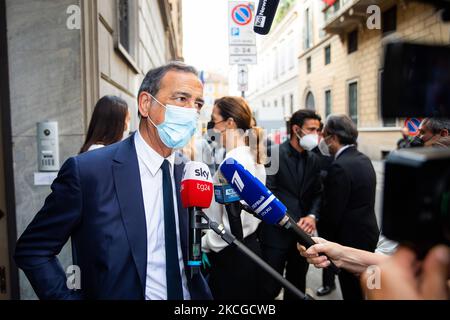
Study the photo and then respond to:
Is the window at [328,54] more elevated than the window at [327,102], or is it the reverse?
the window at [328,54]

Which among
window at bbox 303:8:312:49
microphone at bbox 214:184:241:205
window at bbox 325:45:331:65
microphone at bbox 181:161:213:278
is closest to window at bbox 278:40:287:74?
window at bbox 303:8:312:49

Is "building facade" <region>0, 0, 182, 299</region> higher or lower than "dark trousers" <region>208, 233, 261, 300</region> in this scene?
higher

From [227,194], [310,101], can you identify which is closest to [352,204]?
[227,194]

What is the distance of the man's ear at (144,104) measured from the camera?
5.68ft

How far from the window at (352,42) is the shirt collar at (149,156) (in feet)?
51.8

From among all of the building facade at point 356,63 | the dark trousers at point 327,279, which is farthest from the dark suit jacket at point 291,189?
the building facade at point 356,63

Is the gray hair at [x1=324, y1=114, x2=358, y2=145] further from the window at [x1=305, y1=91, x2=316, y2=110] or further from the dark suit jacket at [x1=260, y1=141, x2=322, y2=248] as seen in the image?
the window at [x1=305, y1=91, x2=316, y2=110]

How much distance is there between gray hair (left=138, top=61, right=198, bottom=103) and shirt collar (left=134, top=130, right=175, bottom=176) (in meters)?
0.27

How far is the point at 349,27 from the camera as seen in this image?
15.6 m

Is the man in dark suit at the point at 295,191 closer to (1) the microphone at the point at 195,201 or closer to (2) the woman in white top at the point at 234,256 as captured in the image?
(2) the woman in white top at the point at 234,256

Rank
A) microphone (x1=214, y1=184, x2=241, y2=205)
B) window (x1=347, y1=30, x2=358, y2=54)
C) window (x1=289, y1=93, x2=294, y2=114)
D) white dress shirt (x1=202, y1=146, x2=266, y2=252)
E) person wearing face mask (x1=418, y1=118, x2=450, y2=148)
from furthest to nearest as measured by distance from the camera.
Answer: window (x1=289, y1=93, x2=294, y2=114), window (x1=347, y1=30, x2=358, y2=54), white dress shirt (x1=202, y1=146, x2=266, y2=252), person wearing face mask (x1=418, y1=118, x2=450, y2=148), microphone (x1=214, y1=184, x2=241, y2=205)

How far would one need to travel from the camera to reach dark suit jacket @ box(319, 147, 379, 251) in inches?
114

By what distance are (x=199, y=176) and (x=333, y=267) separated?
0.64 meters
